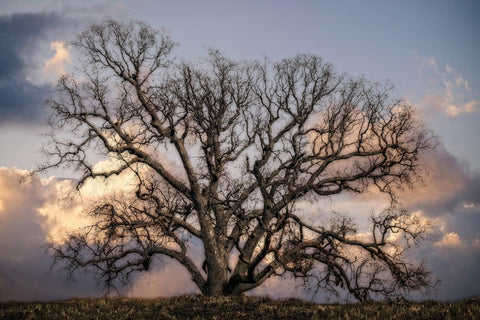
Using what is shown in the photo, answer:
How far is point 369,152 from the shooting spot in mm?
24016

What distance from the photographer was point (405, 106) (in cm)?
2341

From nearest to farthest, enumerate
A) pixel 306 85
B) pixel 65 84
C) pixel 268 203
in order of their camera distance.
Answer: pixel 268 203, pixel 65 84, pixel 306 85

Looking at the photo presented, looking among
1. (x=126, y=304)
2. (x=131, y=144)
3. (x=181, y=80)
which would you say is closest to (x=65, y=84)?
(x=131, y=144)

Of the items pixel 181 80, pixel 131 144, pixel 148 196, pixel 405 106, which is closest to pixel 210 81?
pixel 181 80

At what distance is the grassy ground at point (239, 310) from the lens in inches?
468

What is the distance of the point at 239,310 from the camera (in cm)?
1437

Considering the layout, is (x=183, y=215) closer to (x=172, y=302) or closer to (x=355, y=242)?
(x=172, y=302)

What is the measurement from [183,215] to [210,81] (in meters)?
7.31

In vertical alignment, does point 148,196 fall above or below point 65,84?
below

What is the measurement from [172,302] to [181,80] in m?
11.5

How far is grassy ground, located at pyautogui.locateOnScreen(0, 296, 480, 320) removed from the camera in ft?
39.0

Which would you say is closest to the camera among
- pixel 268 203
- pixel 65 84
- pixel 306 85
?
pixel 268 203

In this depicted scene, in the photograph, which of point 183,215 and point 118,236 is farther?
point 183,215

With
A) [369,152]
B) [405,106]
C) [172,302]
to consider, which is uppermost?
[405,106]
